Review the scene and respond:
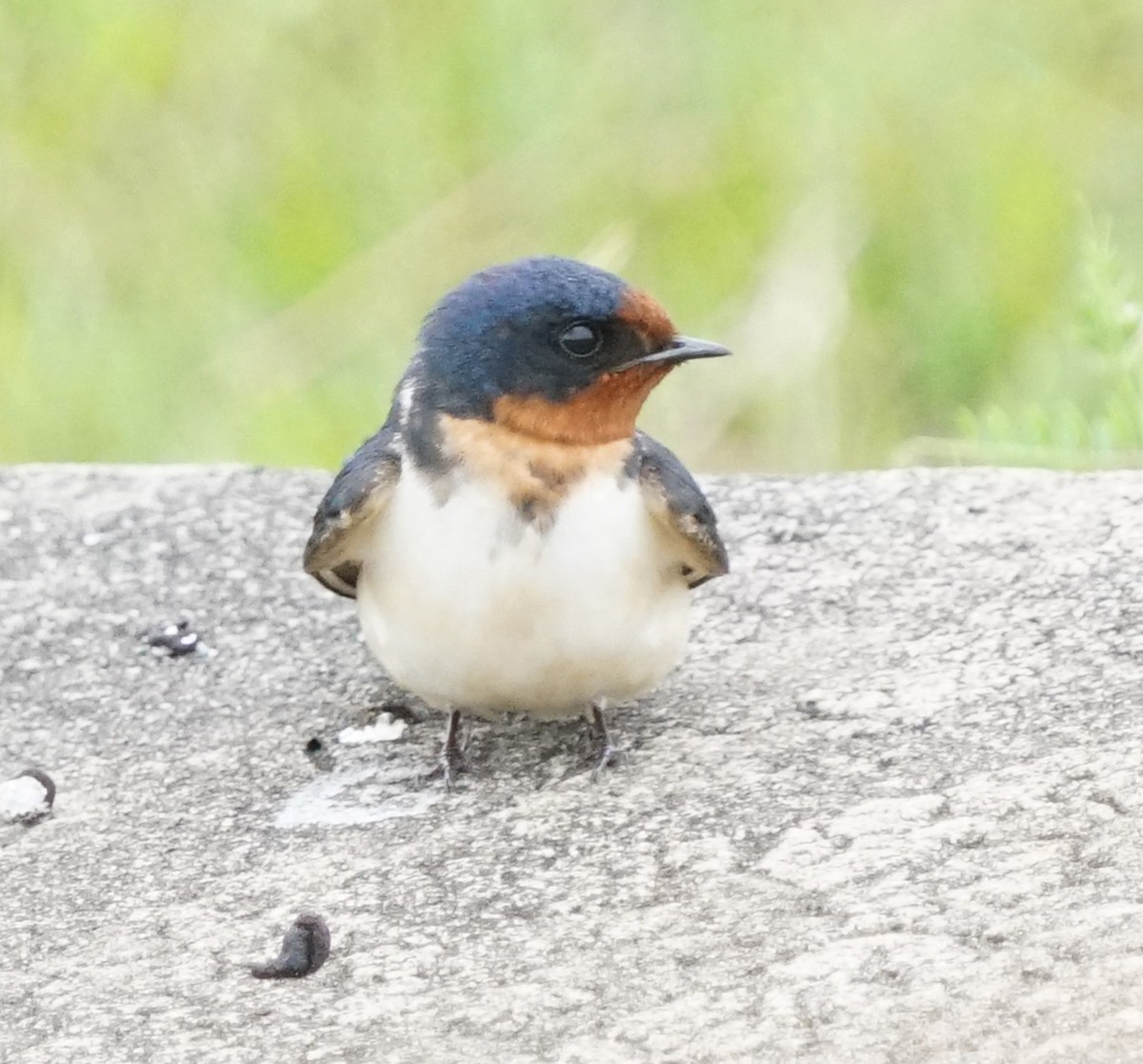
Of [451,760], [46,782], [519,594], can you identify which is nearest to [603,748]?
[451,760]

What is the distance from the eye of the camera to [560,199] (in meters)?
5.76

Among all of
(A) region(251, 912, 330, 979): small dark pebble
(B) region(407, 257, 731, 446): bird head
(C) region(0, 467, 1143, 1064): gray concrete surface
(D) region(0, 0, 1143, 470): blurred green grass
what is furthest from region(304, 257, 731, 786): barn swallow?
(D) region(0, 0, 1143, 470): blurred green grass

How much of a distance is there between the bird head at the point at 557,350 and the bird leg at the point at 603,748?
1.30 ft

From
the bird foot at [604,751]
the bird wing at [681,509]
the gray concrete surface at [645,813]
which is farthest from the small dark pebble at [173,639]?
the bird wing at [681,509]

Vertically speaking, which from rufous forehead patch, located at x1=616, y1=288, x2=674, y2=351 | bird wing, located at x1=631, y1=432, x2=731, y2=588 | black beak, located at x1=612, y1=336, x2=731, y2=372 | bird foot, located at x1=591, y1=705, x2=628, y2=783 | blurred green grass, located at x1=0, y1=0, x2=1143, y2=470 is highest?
blurred green grass, located at x1=0, y1=0, x2=1143, y2=470

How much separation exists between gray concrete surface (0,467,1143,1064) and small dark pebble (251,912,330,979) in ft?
0.06

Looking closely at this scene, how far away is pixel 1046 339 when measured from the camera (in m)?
5.30

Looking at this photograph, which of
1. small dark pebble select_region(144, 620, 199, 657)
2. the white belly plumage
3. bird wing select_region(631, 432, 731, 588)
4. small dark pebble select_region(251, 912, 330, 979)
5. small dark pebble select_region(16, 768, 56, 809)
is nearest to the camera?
small dark pebble select_region(251, 912, 330, 979)

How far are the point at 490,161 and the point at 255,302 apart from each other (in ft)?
2.32

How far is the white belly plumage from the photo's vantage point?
9.59ft

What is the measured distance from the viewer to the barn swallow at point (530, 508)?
2936 millimetres

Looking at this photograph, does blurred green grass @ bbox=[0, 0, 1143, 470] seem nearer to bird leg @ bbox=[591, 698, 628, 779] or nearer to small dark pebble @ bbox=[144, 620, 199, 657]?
small dark pebble @ bbox=[144, 620, 199, 657]

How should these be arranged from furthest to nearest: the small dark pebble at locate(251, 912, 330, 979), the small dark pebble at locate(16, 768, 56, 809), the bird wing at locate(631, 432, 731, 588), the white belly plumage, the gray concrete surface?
1. the small dark pebble at locate(16, 768, 56, 809)
2. the bird wing at locate(631, 432, 731, 588)
3. the white belly plumage
4. the small dark pebble at locate(251, 912, 330, 979)
5. the gray concrete surface

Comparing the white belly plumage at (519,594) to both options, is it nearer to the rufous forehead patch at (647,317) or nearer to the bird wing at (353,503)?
the bird wing at (353,503)
